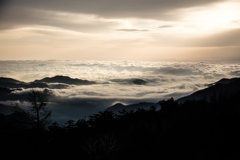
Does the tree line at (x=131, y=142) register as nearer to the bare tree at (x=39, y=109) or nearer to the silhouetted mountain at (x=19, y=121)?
the bare tree at (x=39, y=109)

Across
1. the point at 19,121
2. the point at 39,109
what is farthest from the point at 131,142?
the point at 19,121

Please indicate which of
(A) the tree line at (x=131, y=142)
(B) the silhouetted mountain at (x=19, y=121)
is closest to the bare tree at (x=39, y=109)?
(A) the tree line at (x=131, y=142)

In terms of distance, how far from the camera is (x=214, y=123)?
5247 centimetres

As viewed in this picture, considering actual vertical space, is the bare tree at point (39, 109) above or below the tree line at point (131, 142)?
above

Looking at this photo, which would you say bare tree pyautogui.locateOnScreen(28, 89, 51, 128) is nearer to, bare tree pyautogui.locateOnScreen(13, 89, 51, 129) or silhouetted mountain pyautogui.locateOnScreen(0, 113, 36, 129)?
bare tree pyautogui.locateOnScreen(13, 89, 51, 129)

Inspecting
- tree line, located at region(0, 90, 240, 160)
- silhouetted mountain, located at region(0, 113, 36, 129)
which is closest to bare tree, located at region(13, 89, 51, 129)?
tree line, located at region(0, 90, 240, 160)

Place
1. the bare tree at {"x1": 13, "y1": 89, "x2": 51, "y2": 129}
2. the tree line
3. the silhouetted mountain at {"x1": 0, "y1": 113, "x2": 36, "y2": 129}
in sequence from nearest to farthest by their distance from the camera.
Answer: the silhouetted mountain at {"x1": 0, "y1": 113, "x2": 36, "y2": 129} → the bare tree at {"x1": 13, "y1": 89, "x2": 51, "y2": 129} → the tree line

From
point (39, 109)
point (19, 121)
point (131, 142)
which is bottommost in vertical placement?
point (131, 142)

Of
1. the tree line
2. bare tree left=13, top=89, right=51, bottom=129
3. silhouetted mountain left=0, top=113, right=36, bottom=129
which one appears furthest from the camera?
the tree line

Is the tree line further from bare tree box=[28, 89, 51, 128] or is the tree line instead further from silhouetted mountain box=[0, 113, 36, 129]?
silhouetted mountain box=[0, 113, 36, 129]

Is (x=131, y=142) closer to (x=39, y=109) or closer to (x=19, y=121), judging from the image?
(x=39, y=109)

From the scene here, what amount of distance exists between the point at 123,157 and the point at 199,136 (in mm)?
14392

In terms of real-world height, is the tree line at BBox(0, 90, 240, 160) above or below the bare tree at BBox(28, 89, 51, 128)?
below

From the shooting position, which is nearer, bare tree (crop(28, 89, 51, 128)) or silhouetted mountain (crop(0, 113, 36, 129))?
Result: silhouetted mountain (crop(0, 113, 36, 129))
